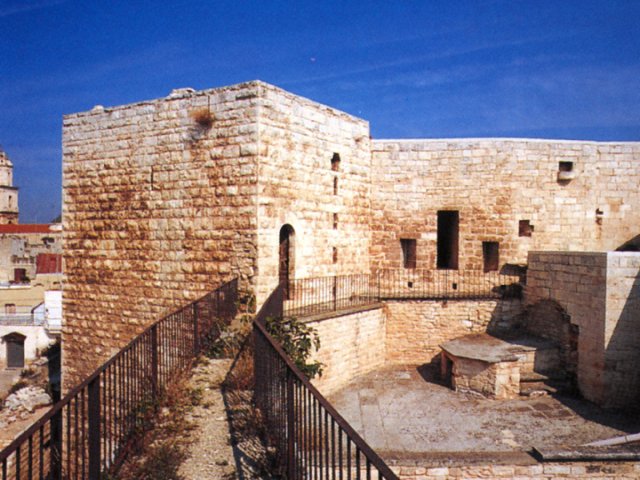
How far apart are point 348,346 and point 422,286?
3659 millimetres

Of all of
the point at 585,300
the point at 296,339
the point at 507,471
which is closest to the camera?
the point at 507,471

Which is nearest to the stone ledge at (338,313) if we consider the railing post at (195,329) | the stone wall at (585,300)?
the railing post at (195,329)

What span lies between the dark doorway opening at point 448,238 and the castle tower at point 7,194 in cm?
4621

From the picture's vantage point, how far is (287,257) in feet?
37.0

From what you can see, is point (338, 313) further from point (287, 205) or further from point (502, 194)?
point (502, 194)

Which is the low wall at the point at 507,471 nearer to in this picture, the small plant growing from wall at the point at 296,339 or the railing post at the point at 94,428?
the small plant growing from wall at the point at 296,339

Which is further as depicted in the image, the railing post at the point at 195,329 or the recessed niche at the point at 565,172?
the recessed niche at the point at 565,172

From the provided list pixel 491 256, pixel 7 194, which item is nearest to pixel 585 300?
pixel 491 256

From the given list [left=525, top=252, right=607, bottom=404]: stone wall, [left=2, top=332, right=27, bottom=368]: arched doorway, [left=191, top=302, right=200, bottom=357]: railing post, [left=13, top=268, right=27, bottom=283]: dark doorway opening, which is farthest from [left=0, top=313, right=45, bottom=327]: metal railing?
[left=525, top=252, right=607, bottom=404]: stone wall

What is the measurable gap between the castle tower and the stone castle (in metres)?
42.2

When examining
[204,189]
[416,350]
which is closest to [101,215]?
[204,189]

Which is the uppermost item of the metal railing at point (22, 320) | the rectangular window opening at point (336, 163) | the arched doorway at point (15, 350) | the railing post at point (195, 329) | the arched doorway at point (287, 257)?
the rectangular window opening at point (336, 163)

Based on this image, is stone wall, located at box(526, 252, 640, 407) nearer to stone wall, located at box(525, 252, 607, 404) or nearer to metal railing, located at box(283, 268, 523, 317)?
stone wall, located at box(525, 252, 607, 404)

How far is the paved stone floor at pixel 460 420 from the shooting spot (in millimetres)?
8594
